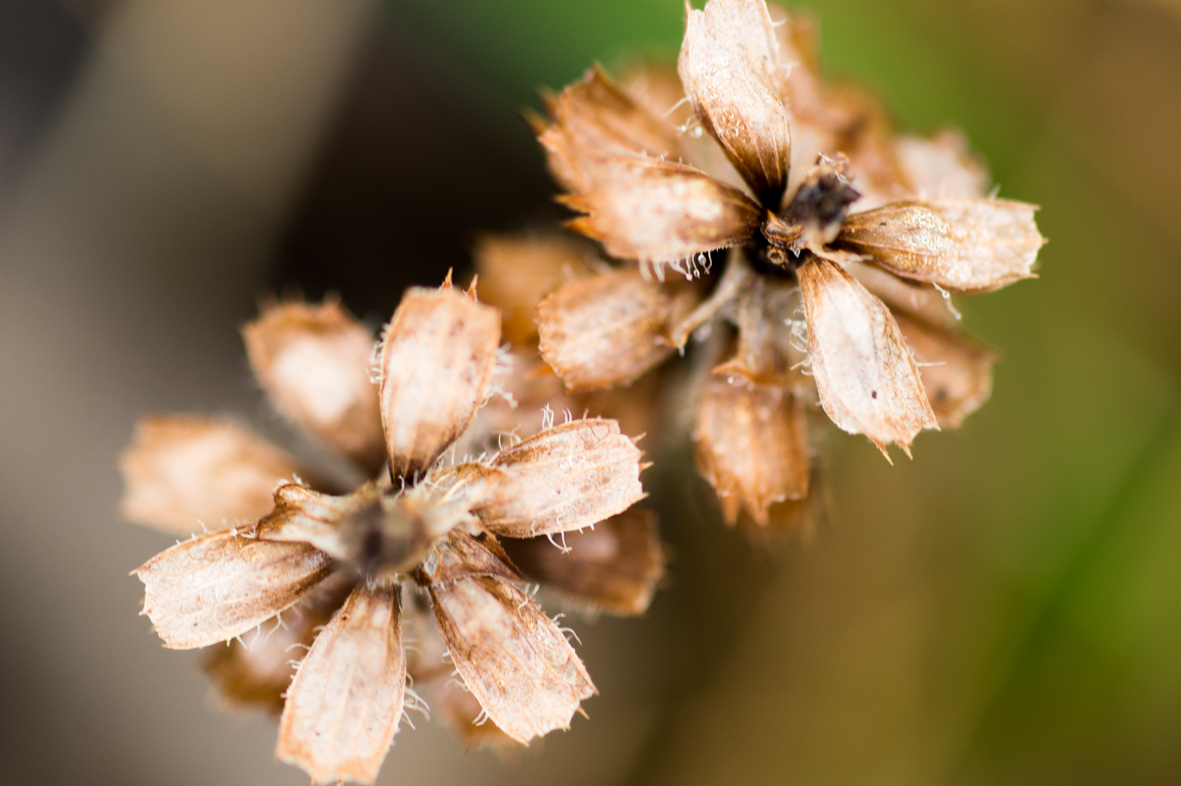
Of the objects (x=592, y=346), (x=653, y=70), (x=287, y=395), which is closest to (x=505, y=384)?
(x=592, y=346)

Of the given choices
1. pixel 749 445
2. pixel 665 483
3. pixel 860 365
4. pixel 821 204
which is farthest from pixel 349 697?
pixel 665 483

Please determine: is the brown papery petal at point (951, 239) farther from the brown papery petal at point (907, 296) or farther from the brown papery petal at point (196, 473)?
the brown papery petal at point (196, 473)

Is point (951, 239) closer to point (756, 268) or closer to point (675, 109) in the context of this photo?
point (756, 268)

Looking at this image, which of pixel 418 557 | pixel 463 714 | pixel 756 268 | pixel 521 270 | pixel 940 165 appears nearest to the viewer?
pixel 418 557

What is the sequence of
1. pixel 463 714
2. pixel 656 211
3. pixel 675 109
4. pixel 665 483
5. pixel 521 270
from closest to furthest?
pixel 656 211, pixel 675 109, pixel 463 714, pixel 521 270, pixel 665 483

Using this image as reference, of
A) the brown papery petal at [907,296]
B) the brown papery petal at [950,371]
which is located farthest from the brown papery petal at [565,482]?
the brown papery petal at [950,371]

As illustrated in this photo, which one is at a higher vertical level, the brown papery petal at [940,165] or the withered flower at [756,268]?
the brown papery petal at [940,165]

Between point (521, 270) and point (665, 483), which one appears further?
point (665, 483)
